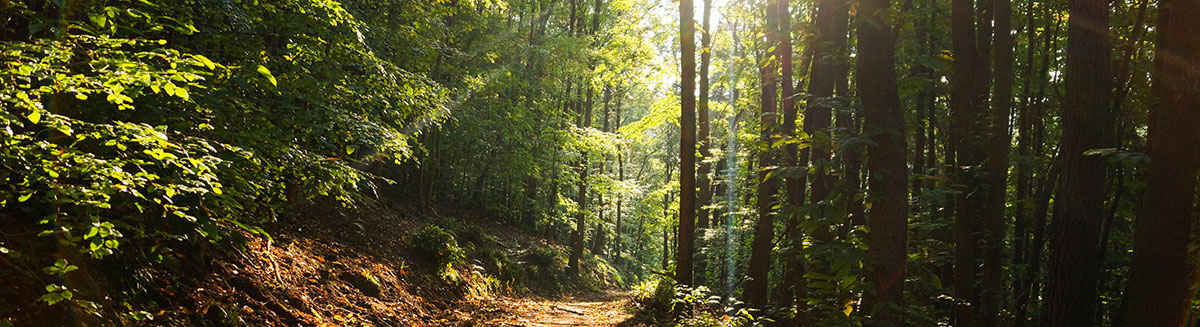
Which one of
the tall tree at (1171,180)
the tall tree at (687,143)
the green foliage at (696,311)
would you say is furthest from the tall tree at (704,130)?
the tall tree at (1171,180)

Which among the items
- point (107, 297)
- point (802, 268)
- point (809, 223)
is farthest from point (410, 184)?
point (809, 223)

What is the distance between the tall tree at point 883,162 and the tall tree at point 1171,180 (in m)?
1.84

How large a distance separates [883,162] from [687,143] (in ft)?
18.3

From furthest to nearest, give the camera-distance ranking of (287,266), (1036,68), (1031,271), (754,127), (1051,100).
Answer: (754,127) → (1036,68) → (1051,100) → (1031,271) → (287,266)

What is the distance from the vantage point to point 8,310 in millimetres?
3271

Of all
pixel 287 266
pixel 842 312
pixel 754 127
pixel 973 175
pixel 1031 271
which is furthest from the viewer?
pixel 754 127

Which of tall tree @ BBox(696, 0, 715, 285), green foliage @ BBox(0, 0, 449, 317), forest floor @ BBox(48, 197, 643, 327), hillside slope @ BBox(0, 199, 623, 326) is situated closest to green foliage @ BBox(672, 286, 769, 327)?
forest floor @ BBox(48, 197, 643, 327)

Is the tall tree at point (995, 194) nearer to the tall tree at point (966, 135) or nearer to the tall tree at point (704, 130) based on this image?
the tall tree at point (966, 135)

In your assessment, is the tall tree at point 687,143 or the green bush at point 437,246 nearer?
the tall tree at point 687,143

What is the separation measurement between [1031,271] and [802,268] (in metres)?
3.46

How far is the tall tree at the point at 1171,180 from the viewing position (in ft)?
13.6

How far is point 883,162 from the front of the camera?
433cm

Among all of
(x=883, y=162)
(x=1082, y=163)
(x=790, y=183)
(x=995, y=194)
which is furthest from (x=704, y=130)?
(x=883, y=162)

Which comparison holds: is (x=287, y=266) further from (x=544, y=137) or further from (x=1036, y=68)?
(x=1036, y=68)
